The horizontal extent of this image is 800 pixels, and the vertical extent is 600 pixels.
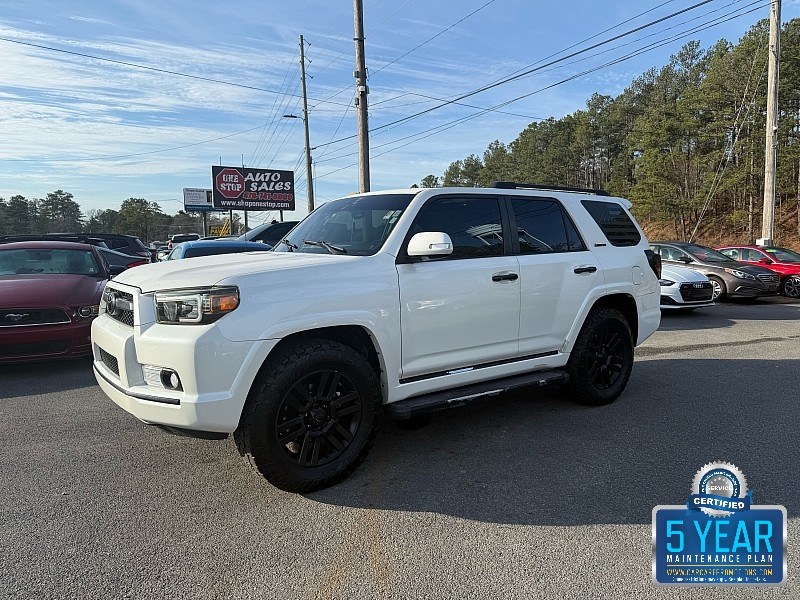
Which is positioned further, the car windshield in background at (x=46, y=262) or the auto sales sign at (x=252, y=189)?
the auto sales sign at (x=252, y=189)

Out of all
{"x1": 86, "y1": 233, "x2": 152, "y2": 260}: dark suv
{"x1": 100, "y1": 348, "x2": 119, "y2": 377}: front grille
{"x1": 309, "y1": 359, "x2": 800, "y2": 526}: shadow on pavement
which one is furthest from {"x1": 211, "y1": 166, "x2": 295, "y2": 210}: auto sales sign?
{"x1": 309, "y1": 359, "x2": 800, "y2": 526}: shadow on pavement

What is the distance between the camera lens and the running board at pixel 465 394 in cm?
354

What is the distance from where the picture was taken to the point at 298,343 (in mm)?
3225

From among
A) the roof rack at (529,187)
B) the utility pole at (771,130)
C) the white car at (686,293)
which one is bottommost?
the white car at (686,293)

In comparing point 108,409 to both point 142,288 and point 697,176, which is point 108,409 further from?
point 697,176

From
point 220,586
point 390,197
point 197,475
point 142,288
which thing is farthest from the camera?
point 390,197

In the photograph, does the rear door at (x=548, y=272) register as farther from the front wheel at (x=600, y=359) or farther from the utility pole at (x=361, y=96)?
the utility pole at (x=361, y=96)

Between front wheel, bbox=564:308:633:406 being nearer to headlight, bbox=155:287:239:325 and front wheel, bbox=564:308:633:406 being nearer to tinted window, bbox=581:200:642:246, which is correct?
tinted window, bbox=581:200:642:246

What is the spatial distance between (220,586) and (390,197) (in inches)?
110

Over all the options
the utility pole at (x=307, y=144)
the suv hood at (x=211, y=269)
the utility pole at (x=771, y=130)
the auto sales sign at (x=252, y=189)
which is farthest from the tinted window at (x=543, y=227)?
the auto sales sign at (x=252, y=189)

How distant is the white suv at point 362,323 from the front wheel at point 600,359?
0.06ft

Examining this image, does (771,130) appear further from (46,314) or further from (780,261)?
(46,314)

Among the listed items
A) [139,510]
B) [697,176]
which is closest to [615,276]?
[139,510]

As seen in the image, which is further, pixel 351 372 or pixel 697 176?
pixel 697 176
